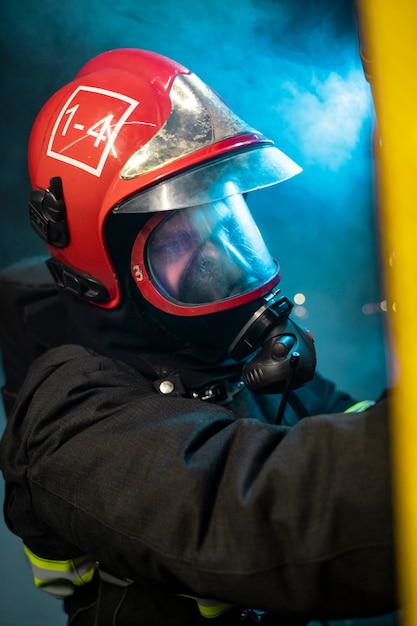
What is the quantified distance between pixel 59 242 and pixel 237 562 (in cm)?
78

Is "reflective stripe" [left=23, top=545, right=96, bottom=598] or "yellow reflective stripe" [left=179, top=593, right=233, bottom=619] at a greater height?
"reflective stripe" [left=23, top=545, right=96, bottom=598]

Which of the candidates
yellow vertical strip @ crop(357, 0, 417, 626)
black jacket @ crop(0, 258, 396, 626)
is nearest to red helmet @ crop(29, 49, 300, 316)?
black jacket @ crop(0, 258, 396, 626)

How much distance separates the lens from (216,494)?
1.00 metres

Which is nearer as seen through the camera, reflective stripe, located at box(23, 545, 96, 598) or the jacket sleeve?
the jacket sleeve

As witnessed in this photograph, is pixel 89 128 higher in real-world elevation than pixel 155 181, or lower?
higher

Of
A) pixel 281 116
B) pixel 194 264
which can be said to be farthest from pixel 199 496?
pixel 281 116

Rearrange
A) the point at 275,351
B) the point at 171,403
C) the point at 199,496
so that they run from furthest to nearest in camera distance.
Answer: the point at 275,351
the point at 171,403
the point at 199,496

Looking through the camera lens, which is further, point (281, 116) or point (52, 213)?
point (281, 116)

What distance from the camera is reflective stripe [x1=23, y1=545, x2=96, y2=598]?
136 cm

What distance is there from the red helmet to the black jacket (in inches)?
8.7

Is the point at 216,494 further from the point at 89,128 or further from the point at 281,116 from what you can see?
the point at 281,116

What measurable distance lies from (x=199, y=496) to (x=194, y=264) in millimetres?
531

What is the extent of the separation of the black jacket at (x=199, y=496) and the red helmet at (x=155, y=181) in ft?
0.72

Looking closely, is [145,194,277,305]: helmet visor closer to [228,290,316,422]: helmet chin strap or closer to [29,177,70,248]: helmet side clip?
[228,290,316,422]: helmet chin strap
